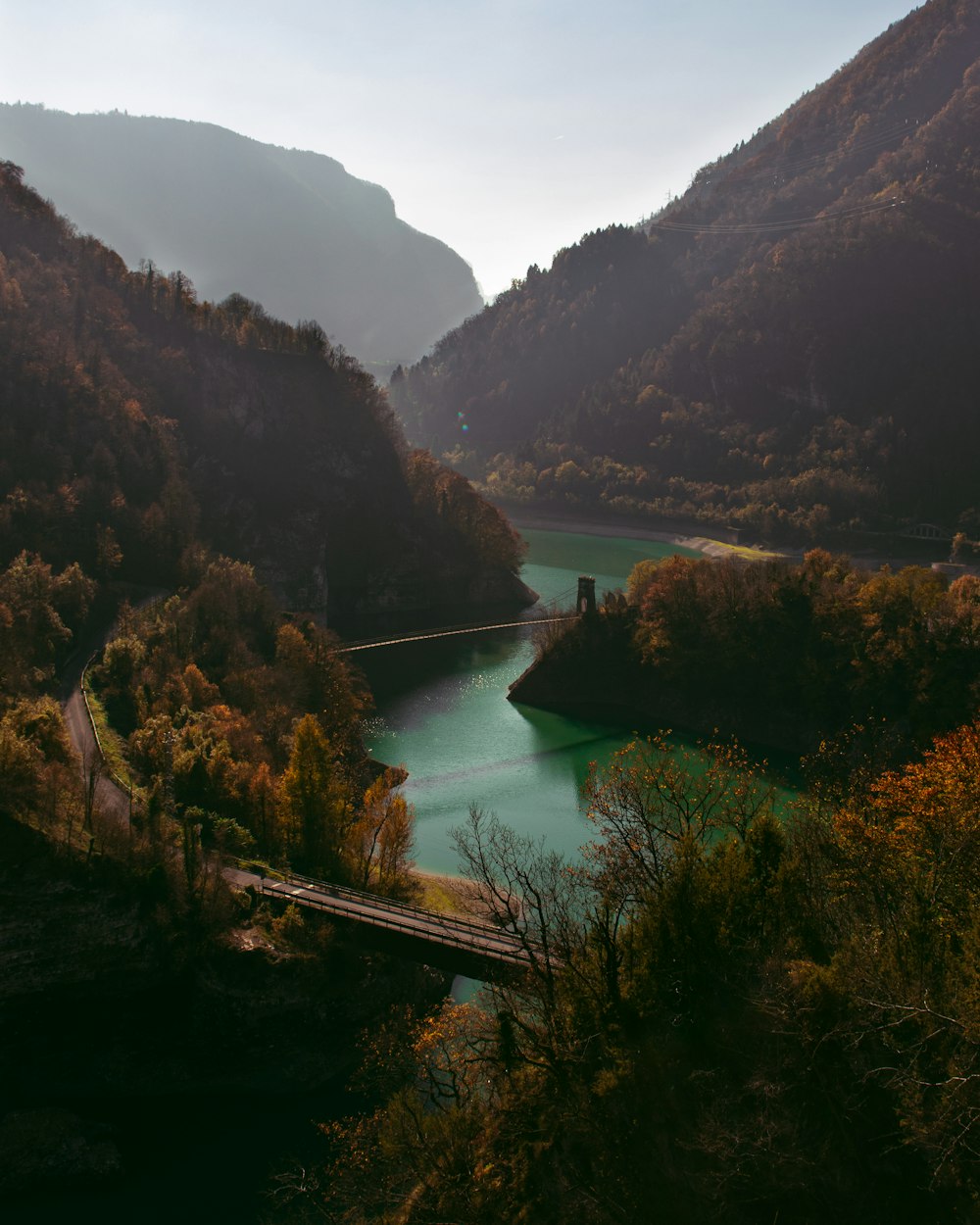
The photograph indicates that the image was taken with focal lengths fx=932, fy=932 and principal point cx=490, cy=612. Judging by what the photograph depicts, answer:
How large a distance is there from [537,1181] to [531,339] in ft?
497

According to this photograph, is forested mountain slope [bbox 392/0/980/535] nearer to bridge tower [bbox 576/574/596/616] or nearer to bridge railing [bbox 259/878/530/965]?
bridge tower [bbox 576/574/596/616]

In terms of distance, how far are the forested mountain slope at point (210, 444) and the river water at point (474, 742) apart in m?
11.6

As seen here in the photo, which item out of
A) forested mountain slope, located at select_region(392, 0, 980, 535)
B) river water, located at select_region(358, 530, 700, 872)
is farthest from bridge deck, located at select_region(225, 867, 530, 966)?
forested mountain slope, located at select_region(392, 0, 980, 535)

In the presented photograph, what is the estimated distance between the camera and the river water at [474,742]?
1270 inches

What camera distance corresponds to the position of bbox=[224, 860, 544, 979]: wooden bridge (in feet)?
64.6

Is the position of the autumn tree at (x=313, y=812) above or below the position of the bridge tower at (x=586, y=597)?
below

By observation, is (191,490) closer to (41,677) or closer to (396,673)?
(396,673)

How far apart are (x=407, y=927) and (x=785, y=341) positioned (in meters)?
108

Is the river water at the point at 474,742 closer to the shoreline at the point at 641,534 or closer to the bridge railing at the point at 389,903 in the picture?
the bridge railing at the point at 389,903

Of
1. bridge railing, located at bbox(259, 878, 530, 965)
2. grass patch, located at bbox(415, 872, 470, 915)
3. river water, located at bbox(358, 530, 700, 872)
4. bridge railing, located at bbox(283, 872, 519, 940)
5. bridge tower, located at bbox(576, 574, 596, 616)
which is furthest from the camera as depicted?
bridge tower, located at bbox(576, 574, 596, 616)

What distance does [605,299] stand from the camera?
484ft

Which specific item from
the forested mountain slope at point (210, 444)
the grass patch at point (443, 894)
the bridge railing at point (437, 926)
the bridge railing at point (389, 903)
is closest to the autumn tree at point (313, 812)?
the bridge railing at point (389, 903)

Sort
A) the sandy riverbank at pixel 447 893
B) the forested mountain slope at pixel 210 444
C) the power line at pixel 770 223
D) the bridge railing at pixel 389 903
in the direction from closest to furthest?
1. the bridge railing at pixel 389 903
2. the sandy riverbank at pixel 447 893
3. the forested mountain slope at pixel 210 444
4. the power line at pixel 770 223

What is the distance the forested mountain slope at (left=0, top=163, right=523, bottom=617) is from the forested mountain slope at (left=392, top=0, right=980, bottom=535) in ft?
130
